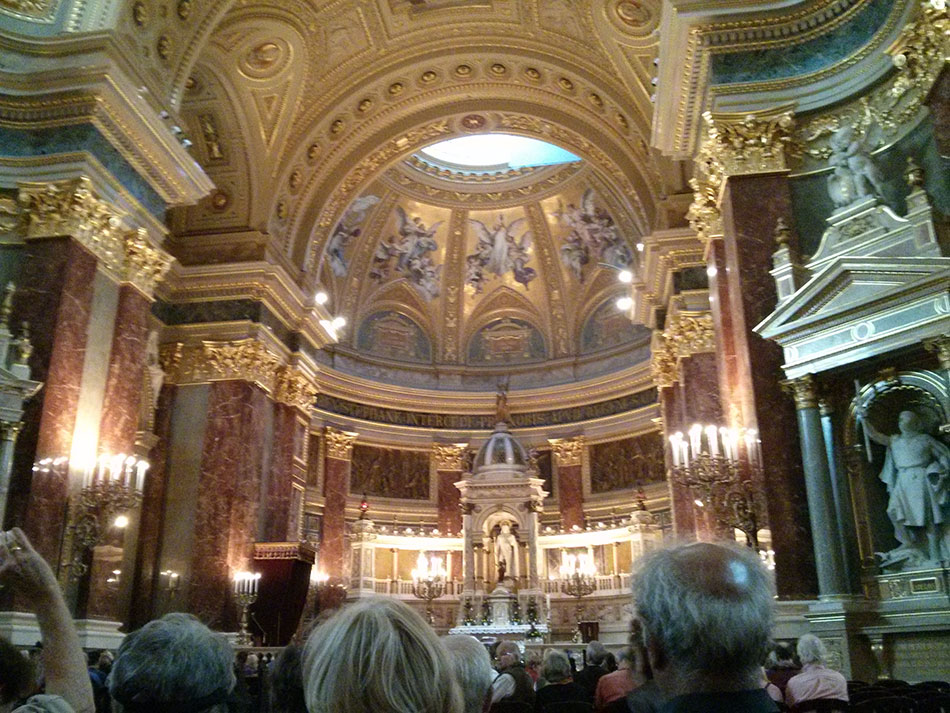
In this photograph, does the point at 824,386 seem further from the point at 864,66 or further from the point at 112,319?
the point at 112,319

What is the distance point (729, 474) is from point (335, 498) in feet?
50.4

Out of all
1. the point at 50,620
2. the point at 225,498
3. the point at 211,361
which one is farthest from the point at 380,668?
the point at 211,361

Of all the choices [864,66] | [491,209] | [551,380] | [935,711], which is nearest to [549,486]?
[551,380]

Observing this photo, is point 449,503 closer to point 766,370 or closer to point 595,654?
point 766,370

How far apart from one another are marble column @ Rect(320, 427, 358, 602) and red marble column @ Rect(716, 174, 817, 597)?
576 inches

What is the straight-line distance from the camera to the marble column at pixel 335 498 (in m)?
22.5

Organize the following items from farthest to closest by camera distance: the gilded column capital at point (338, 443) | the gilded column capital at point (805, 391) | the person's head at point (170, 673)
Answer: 1. the gilded column capital at point (338, 443)
2. the gilded column capital at point (805, 391)
3. the person's head at point (170, 673)

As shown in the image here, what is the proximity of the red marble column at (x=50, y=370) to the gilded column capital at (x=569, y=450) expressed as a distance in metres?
16.2

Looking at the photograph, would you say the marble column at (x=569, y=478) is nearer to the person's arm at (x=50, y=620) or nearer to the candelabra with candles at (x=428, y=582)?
the candelabra with candles at (x=428, y=582)

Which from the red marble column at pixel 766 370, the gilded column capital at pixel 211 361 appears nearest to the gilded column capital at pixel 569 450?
the gilded column capital at pixel 211 361

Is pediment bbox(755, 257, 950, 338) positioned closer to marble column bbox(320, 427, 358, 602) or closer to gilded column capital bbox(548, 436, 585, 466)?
marble column bbox(320, 427, 358, 602)

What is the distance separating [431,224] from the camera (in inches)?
1065

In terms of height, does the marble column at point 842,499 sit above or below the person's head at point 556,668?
above

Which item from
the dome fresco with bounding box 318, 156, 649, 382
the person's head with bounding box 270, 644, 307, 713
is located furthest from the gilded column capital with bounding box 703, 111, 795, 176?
the dome fresco with bounding box 318, 156, 649, 382
